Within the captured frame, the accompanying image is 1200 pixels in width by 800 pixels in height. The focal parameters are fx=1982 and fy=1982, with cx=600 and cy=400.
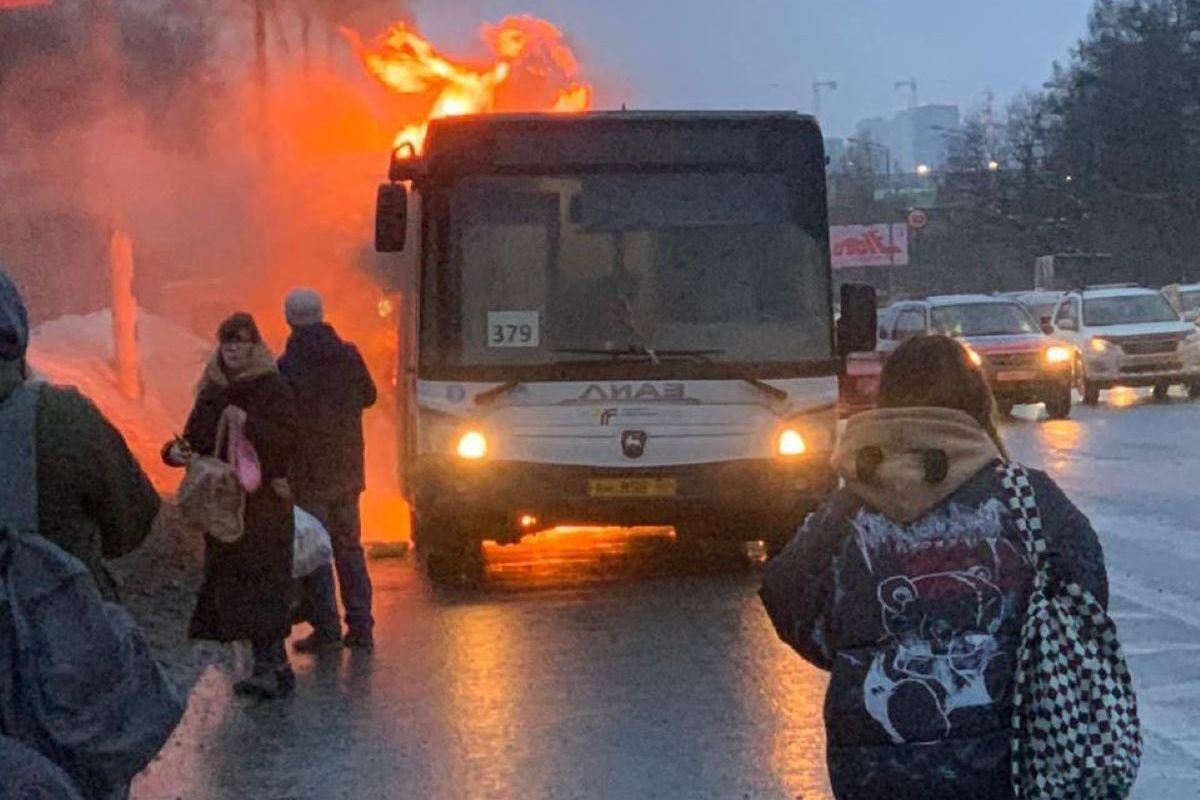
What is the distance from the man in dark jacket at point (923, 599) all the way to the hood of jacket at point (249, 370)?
4865 mm

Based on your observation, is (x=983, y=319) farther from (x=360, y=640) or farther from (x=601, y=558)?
(x=360, y=640)

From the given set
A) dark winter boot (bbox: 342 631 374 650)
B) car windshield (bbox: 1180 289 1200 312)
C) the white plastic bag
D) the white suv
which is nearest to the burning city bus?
dark winter boot (bbox: 342 631 374 650)

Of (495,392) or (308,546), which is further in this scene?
(495,392)

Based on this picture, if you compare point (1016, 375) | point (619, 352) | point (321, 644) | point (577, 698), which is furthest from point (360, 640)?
point (1016, 375)

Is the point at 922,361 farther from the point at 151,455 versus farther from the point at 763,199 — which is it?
the point at 151,455

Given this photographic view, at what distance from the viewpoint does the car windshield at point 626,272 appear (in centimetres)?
1191

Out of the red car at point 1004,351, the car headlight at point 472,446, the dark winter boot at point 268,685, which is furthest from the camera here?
the red car at point 1004,351

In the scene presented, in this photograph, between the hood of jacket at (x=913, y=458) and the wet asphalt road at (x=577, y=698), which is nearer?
the hood of jacket at (x=913, y=458)

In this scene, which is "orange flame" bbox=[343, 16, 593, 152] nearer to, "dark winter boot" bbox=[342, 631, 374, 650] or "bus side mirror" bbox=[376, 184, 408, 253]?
"bus side mirror" bbox=[376, 184, 408, 253]

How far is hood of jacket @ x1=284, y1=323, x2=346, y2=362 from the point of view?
10.4m

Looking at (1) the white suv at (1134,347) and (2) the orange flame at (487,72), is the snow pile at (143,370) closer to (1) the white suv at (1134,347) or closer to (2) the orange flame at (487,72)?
(2) the orange flame at (487,72)

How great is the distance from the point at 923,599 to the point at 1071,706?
34 cm

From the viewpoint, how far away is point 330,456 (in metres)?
10.2

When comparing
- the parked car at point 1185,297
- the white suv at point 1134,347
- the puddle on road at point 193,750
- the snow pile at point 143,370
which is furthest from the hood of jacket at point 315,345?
the parked car at point 1185,297
